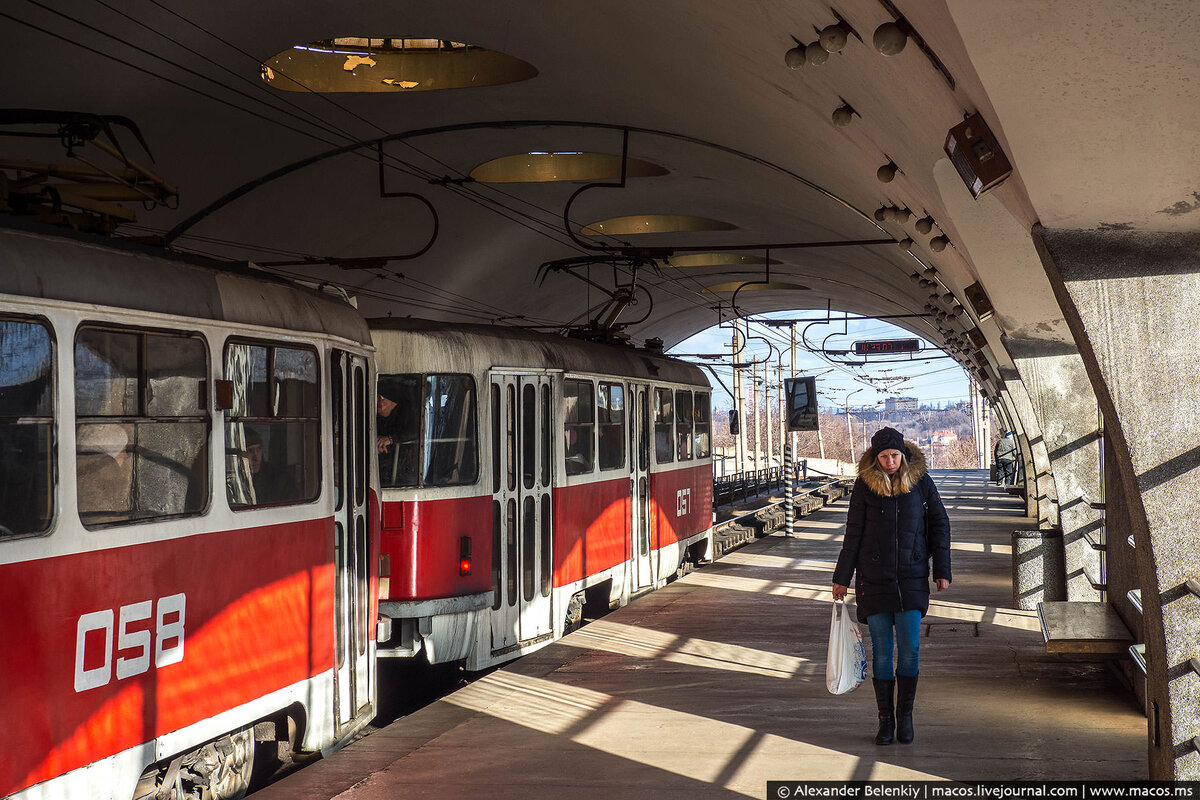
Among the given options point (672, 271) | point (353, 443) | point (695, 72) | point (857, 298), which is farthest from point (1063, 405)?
point (857, 298)

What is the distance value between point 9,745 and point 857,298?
32299mm

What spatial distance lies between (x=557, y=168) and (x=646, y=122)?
385 cm

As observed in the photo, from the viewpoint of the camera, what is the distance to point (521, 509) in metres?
10.6

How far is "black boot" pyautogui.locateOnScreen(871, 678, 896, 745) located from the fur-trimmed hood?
1054mm

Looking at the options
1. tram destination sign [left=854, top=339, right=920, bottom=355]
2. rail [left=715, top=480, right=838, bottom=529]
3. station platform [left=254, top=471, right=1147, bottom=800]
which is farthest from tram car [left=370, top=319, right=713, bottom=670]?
tram destination sign [left=854, top=339, right=920, bottom=355]

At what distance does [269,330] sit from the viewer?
6.68 m

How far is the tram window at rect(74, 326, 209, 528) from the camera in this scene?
5246 mm

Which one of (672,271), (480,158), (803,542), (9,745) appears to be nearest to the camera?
(9,745)

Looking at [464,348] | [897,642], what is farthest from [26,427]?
[464,348]

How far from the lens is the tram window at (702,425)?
17703 mm

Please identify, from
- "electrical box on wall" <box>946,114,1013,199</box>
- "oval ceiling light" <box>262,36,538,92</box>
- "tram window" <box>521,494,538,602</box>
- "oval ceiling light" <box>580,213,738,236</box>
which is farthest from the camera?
"oval ceiling light" <box>580,213,738,236</box>

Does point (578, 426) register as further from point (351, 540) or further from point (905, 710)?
point (905, 710)

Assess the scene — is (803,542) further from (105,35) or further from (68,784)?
(68,784)

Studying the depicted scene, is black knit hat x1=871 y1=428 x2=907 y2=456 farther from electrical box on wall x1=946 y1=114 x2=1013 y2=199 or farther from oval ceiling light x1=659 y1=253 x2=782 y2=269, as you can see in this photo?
oval ceiling light x1=659 y1=253 x2=782 y2=269
